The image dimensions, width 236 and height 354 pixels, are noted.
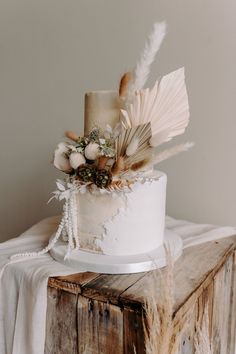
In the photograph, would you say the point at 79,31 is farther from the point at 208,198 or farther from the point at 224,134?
the point at 208,198

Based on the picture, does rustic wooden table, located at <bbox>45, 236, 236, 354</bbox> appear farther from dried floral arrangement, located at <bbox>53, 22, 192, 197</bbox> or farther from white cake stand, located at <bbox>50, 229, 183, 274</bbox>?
dried floral arrangement, located at <bbox>53, 22, 192, 197</bbox>

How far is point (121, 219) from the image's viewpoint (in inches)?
30.4

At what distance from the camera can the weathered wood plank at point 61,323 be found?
2.37 feet

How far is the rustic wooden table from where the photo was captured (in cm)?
66

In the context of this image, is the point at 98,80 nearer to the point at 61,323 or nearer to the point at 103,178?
the point at 103,178

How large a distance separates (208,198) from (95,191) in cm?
54

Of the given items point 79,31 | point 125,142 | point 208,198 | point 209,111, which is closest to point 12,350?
point 125,142

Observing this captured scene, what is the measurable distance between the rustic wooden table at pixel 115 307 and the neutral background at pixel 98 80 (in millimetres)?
401

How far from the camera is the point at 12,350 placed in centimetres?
77

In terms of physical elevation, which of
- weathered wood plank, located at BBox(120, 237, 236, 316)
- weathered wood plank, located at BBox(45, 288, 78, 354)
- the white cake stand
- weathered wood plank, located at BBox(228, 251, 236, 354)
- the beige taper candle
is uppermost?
the beige taper candle

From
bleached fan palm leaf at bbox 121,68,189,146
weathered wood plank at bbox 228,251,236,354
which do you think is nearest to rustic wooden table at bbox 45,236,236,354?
weathered wood plank at bbox 228,251,236,354

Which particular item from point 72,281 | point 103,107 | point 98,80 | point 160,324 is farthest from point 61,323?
point 98,80

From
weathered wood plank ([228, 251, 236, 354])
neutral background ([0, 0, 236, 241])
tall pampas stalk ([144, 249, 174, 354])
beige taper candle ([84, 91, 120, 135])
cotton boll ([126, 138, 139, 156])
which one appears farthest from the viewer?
neutral background ([0, 0, 236, 241])

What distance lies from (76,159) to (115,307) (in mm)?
293
